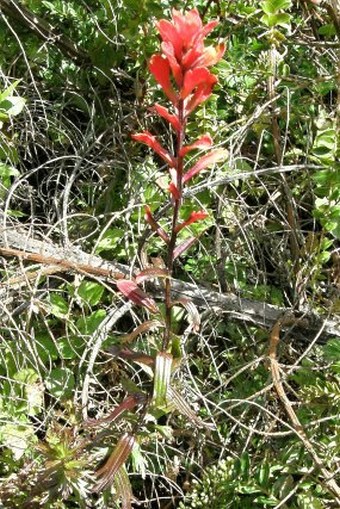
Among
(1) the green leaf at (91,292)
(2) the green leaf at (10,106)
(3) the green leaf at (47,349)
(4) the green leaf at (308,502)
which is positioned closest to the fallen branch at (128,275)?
(1) the green leaf at (91,292)

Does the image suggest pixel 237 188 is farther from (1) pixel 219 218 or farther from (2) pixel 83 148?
(2) pixel 83 148

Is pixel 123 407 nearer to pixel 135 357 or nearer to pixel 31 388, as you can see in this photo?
pixel 135 357

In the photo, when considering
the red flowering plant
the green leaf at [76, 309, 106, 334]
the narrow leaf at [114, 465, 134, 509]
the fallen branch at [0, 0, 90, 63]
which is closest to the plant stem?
the red flowering plant

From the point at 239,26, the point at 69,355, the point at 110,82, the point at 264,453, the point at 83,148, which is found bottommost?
the point at 264,453

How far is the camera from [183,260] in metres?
2.18

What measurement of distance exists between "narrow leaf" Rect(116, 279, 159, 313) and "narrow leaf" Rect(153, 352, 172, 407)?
107mm

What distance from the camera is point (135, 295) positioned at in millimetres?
1611

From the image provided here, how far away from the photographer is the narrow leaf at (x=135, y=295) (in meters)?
1.60

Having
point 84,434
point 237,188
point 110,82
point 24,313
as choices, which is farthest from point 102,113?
point 84,434

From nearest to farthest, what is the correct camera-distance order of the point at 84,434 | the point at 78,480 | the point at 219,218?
the point at 78,480, the point at 84,434, the point at 219,218

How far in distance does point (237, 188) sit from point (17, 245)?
2.16 feet

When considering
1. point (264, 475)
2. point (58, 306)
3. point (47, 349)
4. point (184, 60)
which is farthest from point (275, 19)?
point (264, 475)

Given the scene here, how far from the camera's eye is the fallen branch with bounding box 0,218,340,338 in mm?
1937

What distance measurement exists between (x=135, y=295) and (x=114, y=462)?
0.33 m
